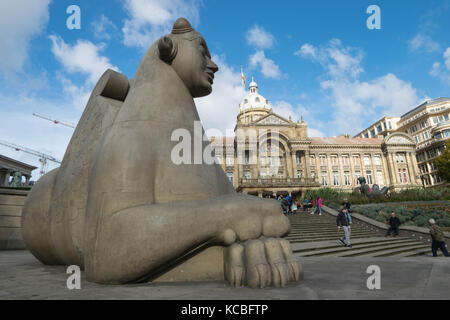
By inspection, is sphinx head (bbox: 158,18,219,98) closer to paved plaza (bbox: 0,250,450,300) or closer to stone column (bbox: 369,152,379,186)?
paved plaza (bbox: 0,250,450,300)

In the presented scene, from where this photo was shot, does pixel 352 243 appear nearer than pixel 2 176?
Yes

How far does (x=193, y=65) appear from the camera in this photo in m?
3.52

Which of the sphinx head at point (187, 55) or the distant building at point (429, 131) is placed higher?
the distant building at point (429, 131)

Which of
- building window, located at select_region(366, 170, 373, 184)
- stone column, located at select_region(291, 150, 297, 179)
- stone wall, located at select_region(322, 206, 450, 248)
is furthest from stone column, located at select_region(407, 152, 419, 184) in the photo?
stone wall, located at select_region(322, 206, 450, 248)

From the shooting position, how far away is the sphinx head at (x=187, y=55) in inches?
137

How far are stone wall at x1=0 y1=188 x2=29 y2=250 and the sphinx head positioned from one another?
906 centimetres

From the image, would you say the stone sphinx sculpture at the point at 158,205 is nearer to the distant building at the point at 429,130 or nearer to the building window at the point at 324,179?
the building window at the point at 324,179

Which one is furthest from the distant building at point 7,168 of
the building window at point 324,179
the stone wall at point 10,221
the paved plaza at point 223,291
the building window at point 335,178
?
the building window at point 335,178

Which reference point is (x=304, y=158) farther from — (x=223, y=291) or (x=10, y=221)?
(x=223, y=291)

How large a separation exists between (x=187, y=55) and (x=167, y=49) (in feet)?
0.90

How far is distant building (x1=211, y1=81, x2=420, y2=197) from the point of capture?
4350 centimetres

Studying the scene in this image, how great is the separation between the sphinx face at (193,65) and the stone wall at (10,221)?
29.7 ft

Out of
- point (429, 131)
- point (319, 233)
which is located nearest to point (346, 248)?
point (319, 233)

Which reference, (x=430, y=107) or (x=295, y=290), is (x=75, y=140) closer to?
(x=295, y=290)
